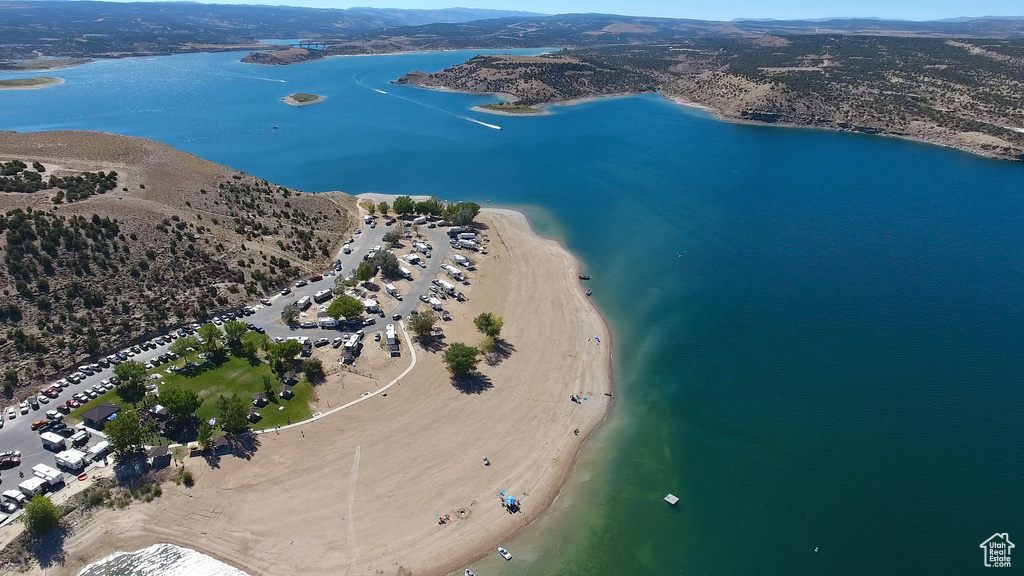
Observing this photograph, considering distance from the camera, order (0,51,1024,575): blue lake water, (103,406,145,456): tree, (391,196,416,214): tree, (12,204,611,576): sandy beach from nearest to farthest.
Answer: (12,204,611,576): sandy beach → (0,51,1024,575): blue lake water → (103,406,145,456): tree → (391,196,416,214): tree

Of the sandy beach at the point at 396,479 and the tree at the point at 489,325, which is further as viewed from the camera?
the tree at the point at 489,325

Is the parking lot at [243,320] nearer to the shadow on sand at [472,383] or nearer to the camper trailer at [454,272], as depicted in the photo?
the camper trailer at [454,272]

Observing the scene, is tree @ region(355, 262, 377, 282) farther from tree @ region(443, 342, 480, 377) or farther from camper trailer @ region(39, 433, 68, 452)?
camper trailer @ region(39, 433, 68, 452)

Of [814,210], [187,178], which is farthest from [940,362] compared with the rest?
[187,178]

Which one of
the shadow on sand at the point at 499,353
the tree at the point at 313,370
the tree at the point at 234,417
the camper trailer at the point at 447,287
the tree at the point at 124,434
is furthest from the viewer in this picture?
the camper trailer at the point at 447,287

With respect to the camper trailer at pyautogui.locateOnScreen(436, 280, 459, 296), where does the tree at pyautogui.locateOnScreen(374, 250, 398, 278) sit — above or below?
above

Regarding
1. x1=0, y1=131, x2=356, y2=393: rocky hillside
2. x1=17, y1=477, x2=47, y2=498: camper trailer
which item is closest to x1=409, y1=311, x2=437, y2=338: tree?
x1=0, y1=131, x2=356, y2=393: rocky hillside
